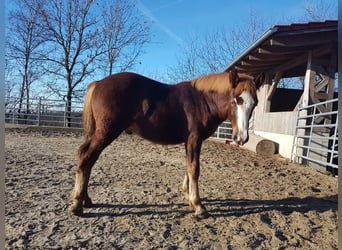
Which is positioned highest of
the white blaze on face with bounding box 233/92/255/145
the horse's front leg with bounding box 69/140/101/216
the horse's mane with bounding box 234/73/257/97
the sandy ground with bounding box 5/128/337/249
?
the horse's mane with bounding box 234/73/257/97

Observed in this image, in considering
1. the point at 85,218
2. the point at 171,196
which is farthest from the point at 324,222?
the point at 85,218

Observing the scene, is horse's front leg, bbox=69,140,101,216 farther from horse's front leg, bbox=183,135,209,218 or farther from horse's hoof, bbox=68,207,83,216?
horse's front leg, bbox=183,135,209,218

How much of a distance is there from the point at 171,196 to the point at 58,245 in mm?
→ 1726

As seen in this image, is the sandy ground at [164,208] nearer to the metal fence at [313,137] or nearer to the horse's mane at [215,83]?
the metal fence at [313,137]

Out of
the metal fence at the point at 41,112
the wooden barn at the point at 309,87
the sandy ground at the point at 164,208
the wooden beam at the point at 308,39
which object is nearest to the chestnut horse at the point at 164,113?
the sandy ground at the point at 164,208

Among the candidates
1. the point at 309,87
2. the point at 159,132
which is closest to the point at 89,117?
the point at 159,132

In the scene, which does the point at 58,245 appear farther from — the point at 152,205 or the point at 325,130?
the point at 325,130

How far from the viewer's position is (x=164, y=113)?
3305mm

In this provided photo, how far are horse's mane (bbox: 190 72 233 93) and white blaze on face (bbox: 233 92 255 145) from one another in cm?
26

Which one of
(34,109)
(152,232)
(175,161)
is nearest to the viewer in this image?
(152,232)

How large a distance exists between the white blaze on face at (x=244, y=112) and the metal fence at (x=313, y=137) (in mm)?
3478

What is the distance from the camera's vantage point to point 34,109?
1481cm

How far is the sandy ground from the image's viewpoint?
2578 mm

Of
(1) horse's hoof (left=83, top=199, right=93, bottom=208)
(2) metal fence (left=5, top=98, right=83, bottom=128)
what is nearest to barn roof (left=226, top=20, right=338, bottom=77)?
(1) horse's hoof (left=83, top=199, right=93, bottom=208)
